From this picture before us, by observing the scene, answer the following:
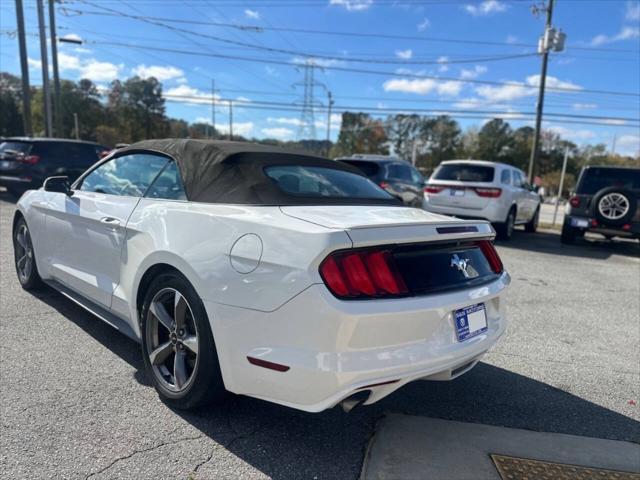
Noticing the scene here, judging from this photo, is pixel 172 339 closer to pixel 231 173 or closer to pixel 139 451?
pixel 139 451

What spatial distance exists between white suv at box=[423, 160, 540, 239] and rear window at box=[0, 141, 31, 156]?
979 cm

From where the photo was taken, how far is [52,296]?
4.66 meters

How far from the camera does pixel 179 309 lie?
2666 mm

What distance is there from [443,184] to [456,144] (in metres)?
72.8

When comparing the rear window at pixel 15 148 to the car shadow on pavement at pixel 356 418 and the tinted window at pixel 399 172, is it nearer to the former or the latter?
the tinted window at pixel 399 172

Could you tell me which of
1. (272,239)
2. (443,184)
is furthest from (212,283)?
(443,184)

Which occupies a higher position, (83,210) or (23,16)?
(23,16)

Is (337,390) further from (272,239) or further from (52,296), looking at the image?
(52,296)

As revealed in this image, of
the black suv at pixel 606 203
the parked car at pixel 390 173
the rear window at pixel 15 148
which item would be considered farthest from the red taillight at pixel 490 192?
the rear window at pixel 15 148

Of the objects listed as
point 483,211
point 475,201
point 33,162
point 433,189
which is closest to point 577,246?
point 483,211

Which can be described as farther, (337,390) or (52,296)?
(52,296)

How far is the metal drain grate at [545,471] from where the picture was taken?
2.33 meters

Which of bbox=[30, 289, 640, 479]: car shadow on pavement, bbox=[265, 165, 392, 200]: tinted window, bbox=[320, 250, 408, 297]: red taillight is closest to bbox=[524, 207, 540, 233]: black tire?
bbox=[30, 289, 640, 479]: car shadow on pavement

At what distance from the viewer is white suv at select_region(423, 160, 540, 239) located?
1036 cm
